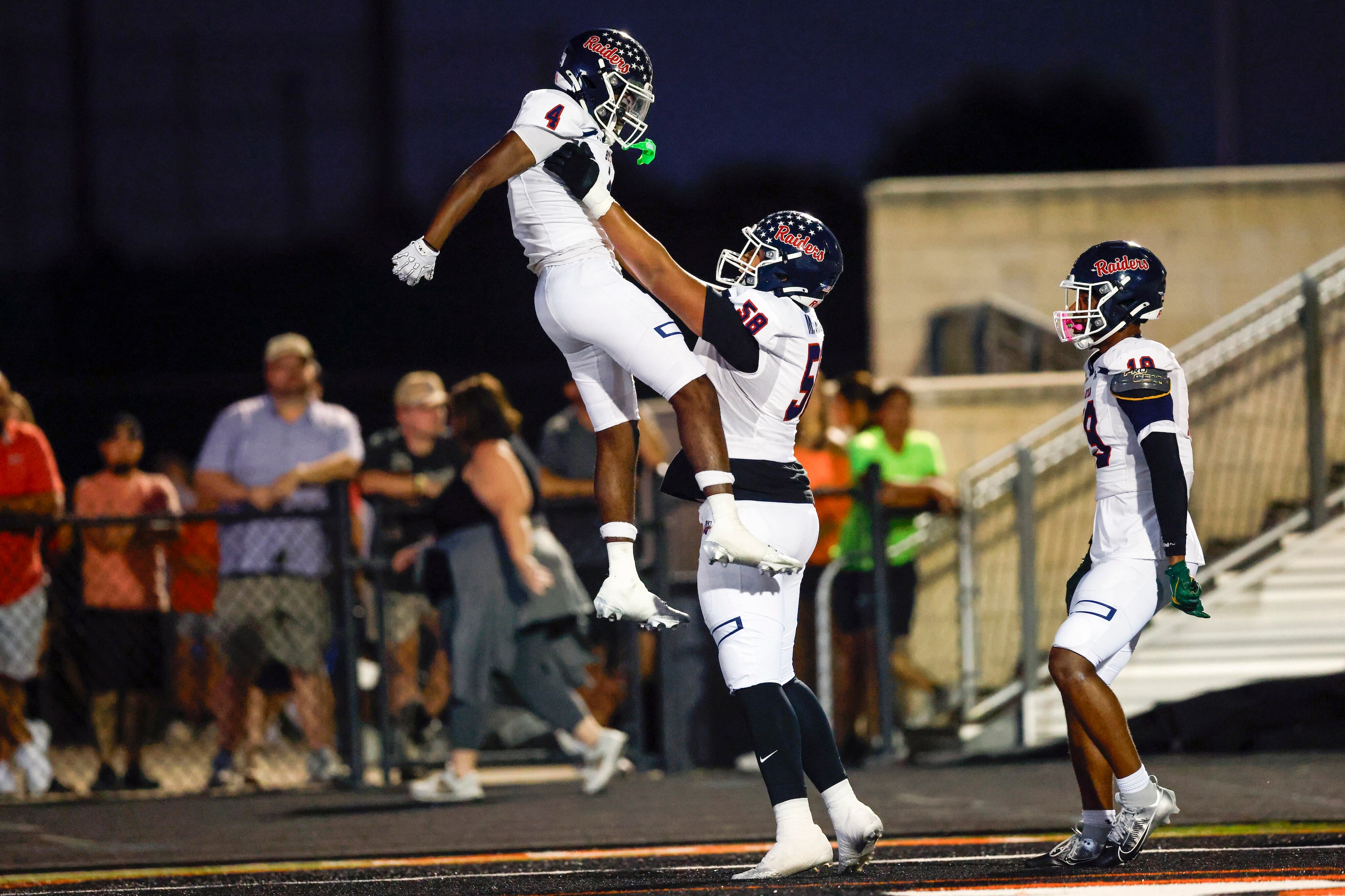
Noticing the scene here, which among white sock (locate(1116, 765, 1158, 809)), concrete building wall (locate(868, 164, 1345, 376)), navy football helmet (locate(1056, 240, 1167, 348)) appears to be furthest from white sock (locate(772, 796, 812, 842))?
concrete building wall (locate(868, 164, 1345, 376))

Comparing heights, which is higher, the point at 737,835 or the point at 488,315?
the point at 488,315

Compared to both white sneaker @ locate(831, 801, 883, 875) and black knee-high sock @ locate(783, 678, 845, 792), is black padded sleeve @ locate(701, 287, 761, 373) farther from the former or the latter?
white sneaker @ locate(831, 801, 883, 875)

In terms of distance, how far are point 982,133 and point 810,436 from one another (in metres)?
35.4

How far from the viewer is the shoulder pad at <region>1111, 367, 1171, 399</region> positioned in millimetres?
5395

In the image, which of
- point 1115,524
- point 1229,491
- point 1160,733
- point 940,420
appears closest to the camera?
point 1115,524

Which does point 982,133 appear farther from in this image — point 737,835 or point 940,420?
point 737,835

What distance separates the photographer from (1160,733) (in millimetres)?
9320

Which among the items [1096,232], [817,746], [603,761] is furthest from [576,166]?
[1096,232]

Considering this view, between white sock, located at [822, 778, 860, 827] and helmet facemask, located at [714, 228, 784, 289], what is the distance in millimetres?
1623

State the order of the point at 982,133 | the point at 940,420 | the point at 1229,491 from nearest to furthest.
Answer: the point at 1229,491 < the point at 940,420 < the point at 982,133

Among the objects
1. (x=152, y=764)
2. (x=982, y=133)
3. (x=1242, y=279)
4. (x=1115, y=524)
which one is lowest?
(x=152, y=764)

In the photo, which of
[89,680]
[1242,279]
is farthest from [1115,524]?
[1242,279]

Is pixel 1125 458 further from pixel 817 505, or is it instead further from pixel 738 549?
pixel 817 505

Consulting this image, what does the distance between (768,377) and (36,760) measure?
17.6 ft
